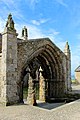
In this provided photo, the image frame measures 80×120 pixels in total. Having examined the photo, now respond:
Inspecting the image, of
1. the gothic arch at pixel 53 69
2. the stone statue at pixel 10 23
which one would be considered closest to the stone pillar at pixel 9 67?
the stone statue at pixel 10 23

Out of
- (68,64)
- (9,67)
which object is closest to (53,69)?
(68,64)

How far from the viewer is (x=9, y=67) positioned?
478 inches

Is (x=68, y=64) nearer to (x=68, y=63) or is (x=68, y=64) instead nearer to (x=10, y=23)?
(x=68, y=63)

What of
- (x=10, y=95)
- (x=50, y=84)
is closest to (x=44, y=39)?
(x=50, y=84)

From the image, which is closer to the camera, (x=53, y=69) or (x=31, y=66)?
(x=31, y=66)

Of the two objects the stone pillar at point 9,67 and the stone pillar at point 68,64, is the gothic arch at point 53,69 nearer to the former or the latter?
the stone pillar at point 68,64

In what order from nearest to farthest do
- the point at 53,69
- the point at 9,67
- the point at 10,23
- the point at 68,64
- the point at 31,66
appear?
the point at 9,67 → the point at 10,23 → the point at 31,66 → the point at 53,69 → the point at 68,64

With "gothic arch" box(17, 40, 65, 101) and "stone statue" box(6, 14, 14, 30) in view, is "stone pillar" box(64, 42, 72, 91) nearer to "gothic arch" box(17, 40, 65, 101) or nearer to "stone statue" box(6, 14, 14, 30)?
"gothic arch" box(17, 40, 65, 101)

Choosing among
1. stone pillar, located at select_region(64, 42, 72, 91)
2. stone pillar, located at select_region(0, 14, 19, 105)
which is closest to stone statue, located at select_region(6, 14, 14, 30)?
stone pillar, located at select_region(0, 14, 19, 105)

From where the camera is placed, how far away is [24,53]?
44.2ft

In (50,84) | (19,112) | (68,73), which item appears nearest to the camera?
(19,112)

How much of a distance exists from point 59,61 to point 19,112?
8815mm

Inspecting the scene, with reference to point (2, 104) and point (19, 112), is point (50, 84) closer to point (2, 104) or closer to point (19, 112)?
point (2, 104)

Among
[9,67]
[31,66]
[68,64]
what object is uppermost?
[68,64]
